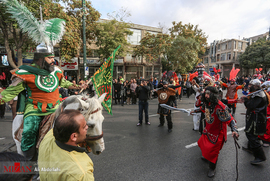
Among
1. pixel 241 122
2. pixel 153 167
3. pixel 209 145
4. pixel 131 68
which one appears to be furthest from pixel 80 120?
pixel 131 68

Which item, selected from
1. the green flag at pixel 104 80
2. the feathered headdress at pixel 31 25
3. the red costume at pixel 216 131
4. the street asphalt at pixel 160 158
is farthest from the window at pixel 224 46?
the feathered headdress at pixel 31 25

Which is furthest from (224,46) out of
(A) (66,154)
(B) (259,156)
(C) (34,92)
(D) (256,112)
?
(A) (66,154)

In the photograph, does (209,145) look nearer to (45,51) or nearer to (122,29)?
(45,51)

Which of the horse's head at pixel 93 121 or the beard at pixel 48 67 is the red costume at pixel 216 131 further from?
the beard at pixel 48 67

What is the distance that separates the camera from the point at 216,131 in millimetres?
3061

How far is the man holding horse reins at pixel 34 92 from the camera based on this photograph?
235cm

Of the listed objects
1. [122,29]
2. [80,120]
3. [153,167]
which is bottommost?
[153,167]

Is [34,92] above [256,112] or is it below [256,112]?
above

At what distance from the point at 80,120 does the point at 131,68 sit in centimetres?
2365

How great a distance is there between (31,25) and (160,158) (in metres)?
3.79

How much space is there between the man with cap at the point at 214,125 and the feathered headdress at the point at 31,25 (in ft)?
10.5

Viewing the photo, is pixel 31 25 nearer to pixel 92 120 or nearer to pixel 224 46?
pixel 92 120

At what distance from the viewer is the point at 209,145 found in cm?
310

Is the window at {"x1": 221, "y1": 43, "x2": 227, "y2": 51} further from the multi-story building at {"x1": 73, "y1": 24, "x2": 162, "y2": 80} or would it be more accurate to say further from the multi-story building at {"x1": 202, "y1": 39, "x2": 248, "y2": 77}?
the multi-story building at {"x1": 73, "y1": 24, "x2": 162, "y2": 80}
